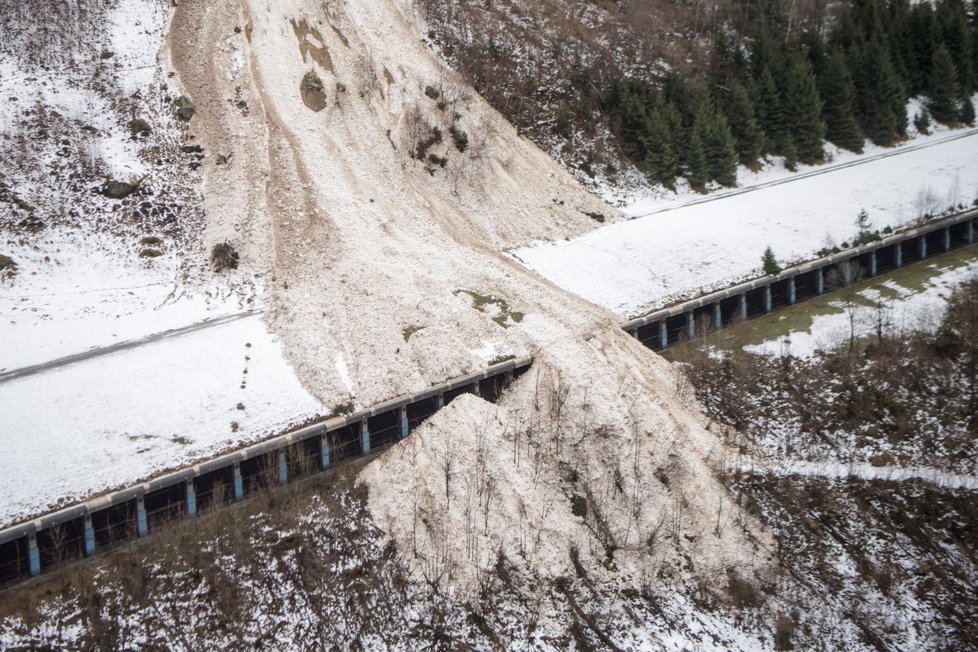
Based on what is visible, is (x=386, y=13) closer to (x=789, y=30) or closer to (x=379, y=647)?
(x=789, y=30)

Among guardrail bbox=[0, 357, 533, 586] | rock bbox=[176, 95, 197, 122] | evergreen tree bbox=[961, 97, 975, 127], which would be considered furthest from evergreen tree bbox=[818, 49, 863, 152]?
rock bbox=[176, 95, 197, 122]

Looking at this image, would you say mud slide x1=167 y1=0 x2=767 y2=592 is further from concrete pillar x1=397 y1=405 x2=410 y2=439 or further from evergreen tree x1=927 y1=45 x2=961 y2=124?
evergreen tree x1=927 y1=45 x2=961 y2=124

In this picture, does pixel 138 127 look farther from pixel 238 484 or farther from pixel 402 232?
pixel 238 484

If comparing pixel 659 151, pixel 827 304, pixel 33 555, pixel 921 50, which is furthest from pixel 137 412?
pixel 921 50

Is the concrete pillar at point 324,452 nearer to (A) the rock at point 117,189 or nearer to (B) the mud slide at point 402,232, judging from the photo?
(B) the mud slide at point 402,232

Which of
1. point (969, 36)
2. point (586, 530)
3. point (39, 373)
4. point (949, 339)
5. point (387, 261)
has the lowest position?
point (586, 530)

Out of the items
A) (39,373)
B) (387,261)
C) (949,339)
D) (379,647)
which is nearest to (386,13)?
(387,261)
